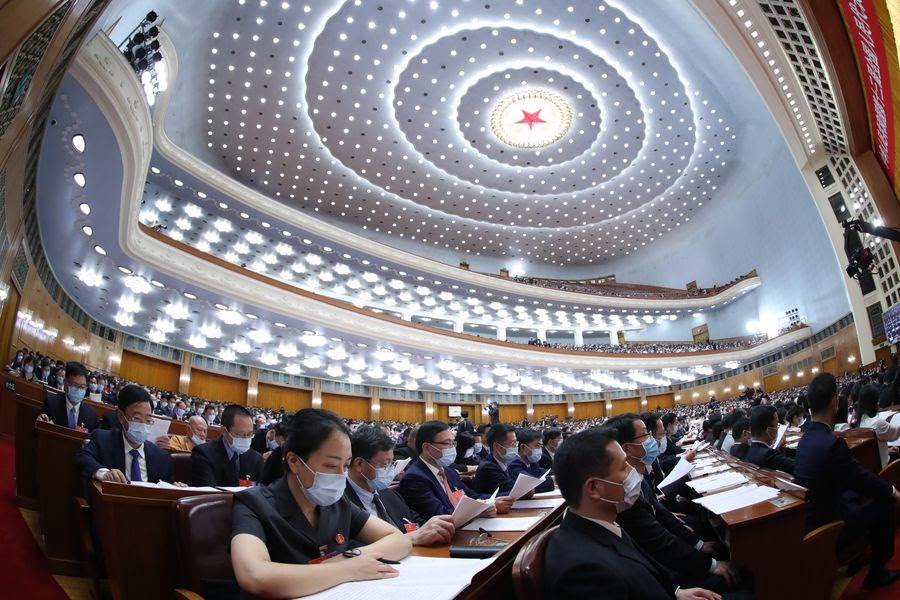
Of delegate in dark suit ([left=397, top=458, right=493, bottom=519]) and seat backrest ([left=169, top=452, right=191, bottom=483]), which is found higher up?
seat backrest ([left=169, top=452, right=191, bottom=483])

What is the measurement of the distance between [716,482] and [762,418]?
104 cm

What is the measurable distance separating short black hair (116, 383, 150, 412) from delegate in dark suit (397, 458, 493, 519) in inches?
65.0

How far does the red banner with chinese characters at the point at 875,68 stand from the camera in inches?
235

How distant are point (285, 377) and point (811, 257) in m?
21.8

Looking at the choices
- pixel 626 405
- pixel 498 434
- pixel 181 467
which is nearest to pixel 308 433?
pixel 181 467

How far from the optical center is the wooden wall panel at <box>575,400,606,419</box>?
25406 mm

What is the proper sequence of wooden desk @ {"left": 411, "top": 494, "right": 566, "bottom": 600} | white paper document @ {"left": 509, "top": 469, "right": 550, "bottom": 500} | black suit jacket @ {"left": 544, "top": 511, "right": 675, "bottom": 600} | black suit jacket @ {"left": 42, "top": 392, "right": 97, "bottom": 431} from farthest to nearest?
black suit jacket @ {"left": 42, "top": 392, "right": 97, "bottom": 431}
white paper document @ {"left": 509, "top": 469, "right": 550, "bottom": 500}
black suit jacket @ {"left": 544, "top": 511, "right": 675, "bottom": 600}
wooden desk @ {"left": 411, "top": 494, "right": 566, "bottom": 600}

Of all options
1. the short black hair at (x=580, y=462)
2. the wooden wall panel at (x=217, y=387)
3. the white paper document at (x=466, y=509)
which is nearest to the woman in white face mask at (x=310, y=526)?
the white paper document at (x=466, y=509)

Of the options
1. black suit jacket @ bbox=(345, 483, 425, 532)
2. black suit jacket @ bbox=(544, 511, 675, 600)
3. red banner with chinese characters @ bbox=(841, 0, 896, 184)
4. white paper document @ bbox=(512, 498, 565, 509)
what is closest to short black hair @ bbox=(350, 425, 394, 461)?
black suit jacket @ bbox=(345, 483, 425, 532)

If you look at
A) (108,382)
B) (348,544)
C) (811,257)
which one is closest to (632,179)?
(811,257)

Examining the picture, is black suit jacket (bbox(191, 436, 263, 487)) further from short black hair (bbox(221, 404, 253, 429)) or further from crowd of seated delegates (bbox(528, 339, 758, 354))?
crowd of seated delegates (bbox(528, 339, 758, 354))

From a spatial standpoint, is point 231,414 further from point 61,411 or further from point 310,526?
point 61,411

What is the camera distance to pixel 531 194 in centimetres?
2425

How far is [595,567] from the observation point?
4.01 ft
